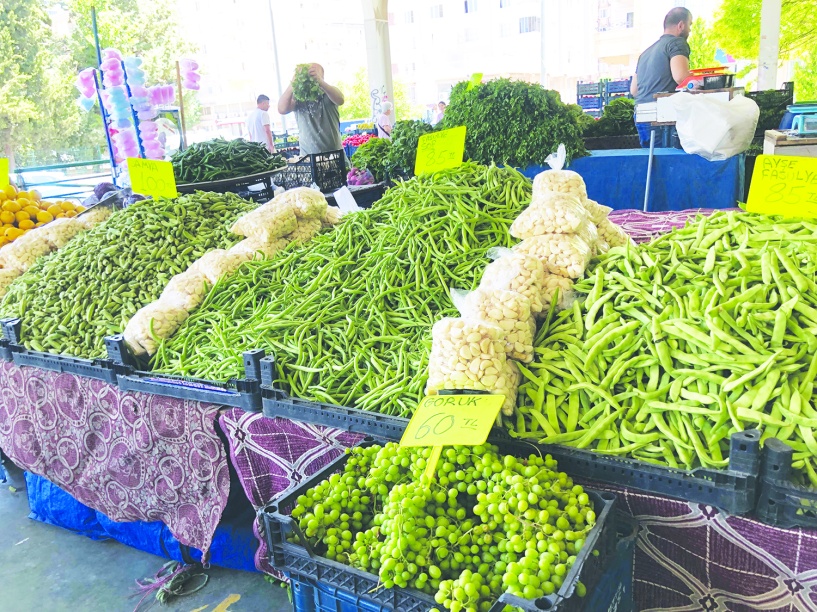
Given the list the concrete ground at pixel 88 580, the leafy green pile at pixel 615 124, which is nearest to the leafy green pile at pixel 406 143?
the leafy green pile at pixel 615 124

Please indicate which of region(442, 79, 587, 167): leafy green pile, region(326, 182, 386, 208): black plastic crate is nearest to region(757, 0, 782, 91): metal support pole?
region(442, 79, 587, 167): leafy green pile

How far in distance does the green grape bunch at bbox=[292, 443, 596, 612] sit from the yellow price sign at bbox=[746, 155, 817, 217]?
1.32m

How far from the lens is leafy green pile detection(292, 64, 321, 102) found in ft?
20.4

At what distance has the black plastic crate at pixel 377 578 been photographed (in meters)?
1.07

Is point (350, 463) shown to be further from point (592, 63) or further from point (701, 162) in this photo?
point (592, 63)

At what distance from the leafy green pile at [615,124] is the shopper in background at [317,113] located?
2.88 metres

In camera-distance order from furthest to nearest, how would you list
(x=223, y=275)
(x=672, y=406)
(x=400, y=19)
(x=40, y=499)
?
1. (x=400, y=19)
2. (x=40, y=499)
3. (x=223, y=275)
4. (x=672, y=406)

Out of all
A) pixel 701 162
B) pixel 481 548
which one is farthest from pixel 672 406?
pixel 701 162

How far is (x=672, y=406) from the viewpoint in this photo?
58.9 inches

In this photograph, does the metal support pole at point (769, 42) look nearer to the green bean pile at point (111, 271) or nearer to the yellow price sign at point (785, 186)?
the yellow price sign at point (785, 186)

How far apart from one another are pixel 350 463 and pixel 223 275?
1504mm

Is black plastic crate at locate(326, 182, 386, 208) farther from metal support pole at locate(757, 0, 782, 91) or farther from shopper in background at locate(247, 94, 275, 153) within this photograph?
metal support pole at locate(757, 0, 782, 91)

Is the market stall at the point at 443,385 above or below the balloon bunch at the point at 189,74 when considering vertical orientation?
below

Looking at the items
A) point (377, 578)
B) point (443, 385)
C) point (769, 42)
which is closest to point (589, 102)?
point (769, 42)
